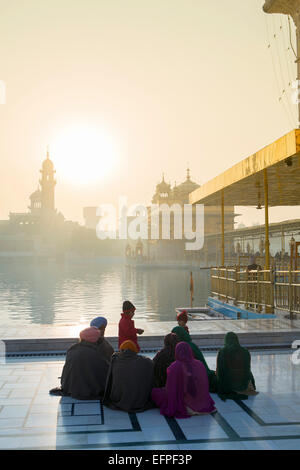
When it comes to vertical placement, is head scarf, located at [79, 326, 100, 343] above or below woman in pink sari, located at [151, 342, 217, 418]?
above

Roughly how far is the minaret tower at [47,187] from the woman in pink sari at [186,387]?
309 feet

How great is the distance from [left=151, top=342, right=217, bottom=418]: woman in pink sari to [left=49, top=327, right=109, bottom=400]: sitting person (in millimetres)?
866

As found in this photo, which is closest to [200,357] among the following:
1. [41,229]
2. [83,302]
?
[83,302]

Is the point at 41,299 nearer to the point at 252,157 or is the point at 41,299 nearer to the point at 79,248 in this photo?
the point at 252,157

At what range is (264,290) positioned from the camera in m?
11.0

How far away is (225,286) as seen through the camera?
1336 cm

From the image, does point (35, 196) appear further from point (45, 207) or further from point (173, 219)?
point (173, 219)

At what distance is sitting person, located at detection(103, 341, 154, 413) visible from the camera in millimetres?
4945

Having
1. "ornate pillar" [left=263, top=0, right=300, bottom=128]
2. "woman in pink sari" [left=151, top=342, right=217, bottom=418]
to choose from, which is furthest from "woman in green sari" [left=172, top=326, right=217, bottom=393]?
"ornate pillar" [left=263, top=0, right=300, bottom=128]

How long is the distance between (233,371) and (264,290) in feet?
18.9

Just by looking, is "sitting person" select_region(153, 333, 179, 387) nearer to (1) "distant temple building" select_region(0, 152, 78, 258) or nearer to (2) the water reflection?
(2) the water reflection

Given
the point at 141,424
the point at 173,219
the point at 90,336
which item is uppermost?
the point at 173,219
